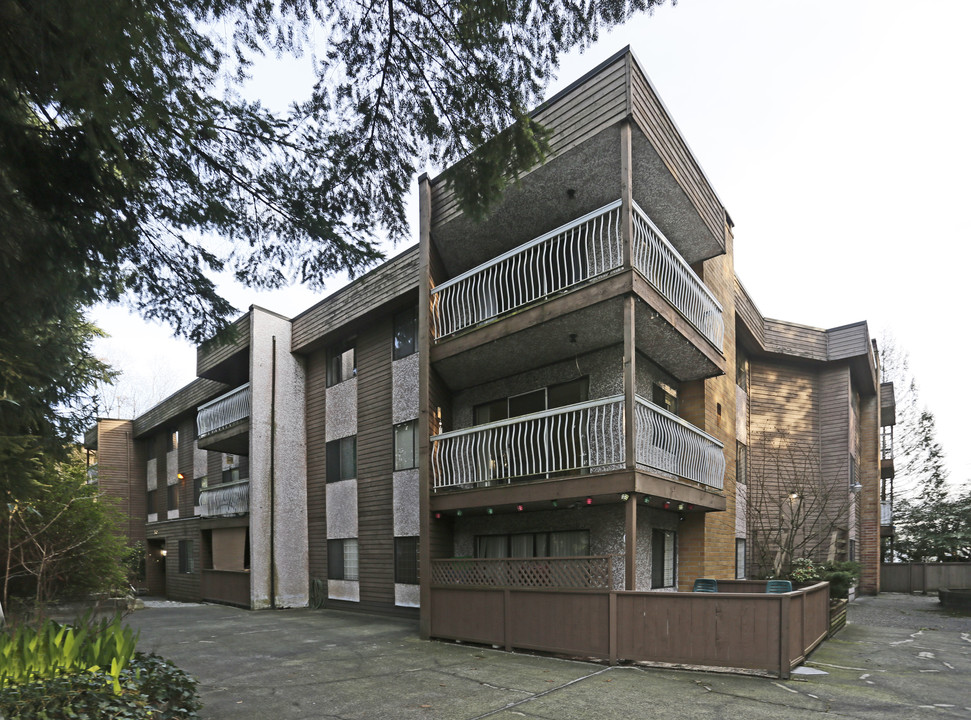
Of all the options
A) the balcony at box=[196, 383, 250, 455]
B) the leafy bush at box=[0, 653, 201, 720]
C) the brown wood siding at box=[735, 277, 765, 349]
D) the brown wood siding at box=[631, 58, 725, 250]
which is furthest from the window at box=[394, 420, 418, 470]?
the leafy bush at box=[0, 653, 201, 720]

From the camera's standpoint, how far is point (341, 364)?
18.1 m

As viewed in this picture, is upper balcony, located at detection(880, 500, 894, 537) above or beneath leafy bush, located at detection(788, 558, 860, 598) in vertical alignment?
beneath

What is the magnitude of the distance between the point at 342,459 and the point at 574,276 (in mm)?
8974

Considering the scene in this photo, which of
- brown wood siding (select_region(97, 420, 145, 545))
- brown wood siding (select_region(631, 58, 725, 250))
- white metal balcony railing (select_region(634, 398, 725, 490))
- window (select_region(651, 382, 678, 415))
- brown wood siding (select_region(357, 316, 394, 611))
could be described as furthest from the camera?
brown wood siding (select_region(97, 420, 145, 545))

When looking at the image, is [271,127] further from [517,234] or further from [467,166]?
[517,234]

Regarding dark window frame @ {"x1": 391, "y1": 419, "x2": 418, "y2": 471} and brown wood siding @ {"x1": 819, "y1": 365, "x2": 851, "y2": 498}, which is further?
brown wood siding @ {"x1": 819, "y1": 365, "x2": 851, "y2": 498}

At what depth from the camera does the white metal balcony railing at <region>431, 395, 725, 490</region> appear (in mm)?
10195

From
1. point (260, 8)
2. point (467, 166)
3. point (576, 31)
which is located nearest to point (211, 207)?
point (260, 8)

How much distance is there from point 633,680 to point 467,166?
6502mm

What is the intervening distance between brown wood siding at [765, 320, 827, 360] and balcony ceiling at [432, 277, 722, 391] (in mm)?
6782

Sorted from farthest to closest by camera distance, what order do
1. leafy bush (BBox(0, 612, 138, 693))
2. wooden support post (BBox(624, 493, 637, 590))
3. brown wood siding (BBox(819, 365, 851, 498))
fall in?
1. brown wood siding (BBox(819, 365, 851, 498))
2. wooden support post (BBox(624, 493, 637, 590))
3. leafy bush (BBox(0, 612, 138, 693))

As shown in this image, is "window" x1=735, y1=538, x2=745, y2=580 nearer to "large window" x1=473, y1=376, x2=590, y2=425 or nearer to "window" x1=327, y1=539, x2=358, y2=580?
"large window" x1=473, y1=376, x2=590, y2=425

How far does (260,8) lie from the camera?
587 centimetres

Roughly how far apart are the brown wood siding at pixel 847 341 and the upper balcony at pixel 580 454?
846cm
